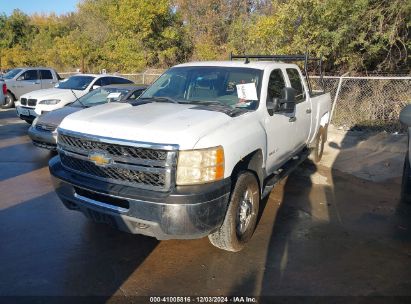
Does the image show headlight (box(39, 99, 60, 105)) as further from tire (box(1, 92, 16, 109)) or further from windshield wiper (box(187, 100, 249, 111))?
tire (box(1, 92, 16, 109))

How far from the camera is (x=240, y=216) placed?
4016 millimetres

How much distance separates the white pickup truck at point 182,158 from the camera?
3.32m

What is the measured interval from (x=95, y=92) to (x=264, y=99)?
5.49m

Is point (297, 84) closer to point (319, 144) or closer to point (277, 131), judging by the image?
point (277, 131)

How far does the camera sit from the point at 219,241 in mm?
3852

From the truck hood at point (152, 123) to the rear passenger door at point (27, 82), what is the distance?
1486 cm

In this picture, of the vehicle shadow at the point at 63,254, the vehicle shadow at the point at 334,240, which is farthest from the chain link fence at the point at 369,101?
the vehicle shadow at the point at 63,254

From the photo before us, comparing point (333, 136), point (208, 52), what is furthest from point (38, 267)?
point (208, 52)

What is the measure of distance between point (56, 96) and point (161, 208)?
8533 mm

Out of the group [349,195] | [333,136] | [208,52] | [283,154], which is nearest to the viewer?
[283,154]

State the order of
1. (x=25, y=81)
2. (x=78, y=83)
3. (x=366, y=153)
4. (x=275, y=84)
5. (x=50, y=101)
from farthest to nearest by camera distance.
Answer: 1. (x=25, y=81)
2. (x=78, y=83)
3. (x=50, y=101)
4. (x=366, y=153)
5. (x=275, y=84)

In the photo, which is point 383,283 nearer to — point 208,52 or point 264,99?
point 264,99

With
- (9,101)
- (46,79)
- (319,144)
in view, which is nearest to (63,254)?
(319,144)

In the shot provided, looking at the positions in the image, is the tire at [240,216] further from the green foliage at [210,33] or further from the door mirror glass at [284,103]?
the green foliage at [210,33]
